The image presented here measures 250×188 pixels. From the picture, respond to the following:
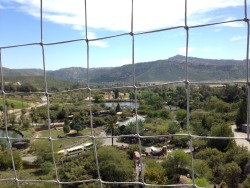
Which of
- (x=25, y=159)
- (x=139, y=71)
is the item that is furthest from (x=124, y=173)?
(x=139, y=71)

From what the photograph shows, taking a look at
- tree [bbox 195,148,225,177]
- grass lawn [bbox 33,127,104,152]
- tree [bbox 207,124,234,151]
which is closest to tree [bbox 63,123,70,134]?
grass lawn [bbox 33,127,104,152]

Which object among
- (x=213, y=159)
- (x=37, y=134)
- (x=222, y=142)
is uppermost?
(x=222, y=142)

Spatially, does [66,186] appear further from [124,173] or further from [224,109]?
[224,109]

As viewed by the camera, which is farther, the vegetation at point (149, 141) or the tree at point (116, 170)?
the tree at point (116, 170)

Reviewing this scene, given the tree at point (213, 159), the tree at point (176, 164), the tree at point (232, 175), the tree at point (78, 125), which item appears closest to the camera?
the tree at point (232, 175)

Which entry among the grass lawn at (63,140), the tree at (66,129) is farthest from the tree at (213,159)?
the tree at (66,129)

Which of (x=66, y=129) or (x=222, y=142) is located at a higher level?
(x=222, y=142)

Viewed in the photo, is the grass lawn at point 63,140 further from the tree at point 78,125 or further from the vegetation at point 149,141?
the tree at point 78,125

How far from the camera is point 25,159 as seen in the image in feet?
35.8

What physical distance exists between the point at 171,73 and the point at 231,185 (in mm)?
15519

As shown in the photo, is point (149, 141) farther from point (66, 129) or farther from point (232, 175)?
point (232, 175)

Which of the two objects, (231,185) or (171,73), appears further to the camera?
(171,73)

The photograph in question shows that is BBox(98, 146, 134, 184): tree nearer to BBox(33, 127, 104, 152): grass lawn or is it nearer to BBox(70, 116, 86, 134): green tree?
BBox(33, 127, 104, 152): grass lawn

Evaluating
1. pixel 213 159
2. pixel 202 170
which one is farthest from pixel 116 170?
pixel 213 159
